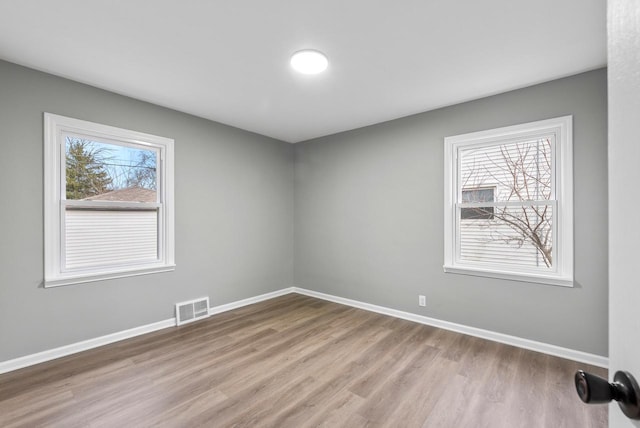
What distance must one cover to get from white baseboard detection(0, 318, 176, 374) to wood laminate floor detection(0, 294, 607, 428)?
0.31ft

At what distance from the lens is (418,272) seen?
351 centimetres

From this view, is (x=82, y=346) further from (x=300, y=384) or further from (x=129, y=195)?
(x=300, y=384)

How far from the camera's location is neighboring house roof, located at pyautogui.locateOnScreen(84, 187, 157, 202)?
9.73 ft

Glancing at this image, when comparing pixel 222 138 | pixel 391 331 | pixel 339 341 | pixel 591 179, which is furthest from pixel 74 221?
pixel 591 179

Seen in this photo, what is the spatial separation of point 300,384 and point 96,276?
223 cm

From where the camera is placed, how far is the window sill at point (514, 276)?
264 cm

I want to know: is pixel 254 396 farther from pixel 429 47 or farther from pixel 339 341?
pixel 429 47

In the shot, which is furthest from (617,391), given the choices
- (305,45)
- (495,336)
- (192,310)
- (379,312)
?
(192,310)

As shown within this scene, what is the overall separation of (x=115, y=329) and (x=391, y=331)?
290 centimetres

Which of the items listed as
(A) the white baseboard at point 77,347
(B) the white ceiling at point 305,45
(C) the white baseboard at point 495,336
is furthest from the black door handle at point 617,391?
(A) the white baseboard at point 77,347

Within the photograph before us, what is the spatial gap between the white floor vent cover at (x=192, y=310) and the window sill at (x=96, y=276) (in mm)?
480

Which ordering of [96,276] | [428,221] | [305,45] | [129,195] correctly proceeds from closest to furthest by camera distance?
[305,45]
[96,276]
[129,195]
[428,221]

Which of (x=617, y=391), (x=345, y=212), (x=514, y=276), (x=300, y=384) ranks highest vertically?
(x=345, y=212)

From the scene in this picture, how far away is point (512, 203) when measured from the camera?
294 centimetres
